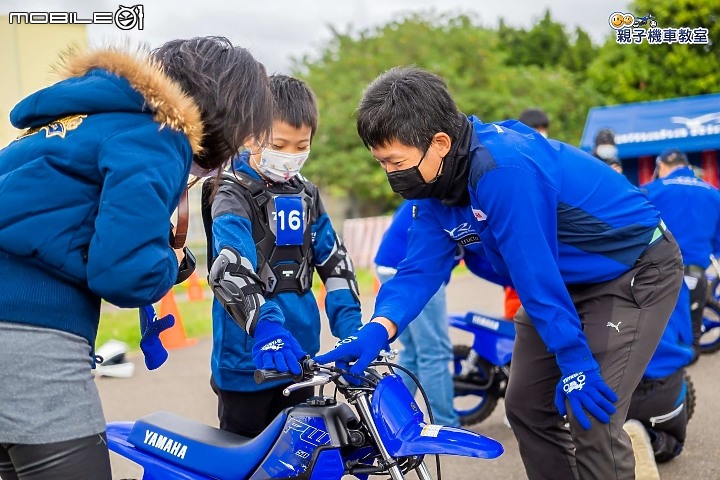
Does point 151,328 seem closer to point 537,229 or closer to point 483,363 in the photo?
point 537,229

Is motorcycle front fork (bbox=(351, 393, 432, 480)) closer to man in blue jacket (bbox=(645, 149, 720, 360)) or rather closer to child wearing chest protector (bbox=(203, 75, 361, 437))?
child wearing chest protector (bbox=(203, 75, 361, 437))

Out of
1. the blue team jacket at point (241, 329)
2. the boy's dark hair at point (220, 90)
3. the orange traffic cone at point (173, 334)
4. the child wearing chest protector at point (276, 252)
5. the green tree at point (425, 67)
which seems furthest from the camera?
the green tree at point (425, 67)

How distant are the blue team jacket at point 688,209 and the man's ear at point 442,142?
177 inches

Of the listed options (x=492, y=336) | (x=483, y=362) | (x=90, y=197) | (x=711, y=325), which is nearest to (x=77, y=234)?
(x=90, y=197)

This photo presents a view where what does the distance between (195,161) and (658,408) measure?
129 inches

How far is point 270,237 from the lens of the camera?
3568 mm

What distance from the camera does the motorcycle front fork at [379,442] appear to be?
2.71 meters

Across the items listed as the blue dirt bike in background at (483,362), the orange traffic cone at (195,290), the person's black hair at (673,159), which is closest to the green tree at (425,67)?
the orange traffic cone at (195,290)

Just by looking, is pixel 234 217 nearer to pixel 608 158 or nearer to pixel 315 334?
pixel 315 334

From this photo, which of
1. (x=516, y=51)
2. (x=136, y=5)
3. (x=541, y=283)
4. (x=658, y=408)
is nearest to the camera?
(x=541, y=283)

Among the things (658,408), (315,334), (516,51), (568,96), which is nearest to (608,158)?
(658,408)

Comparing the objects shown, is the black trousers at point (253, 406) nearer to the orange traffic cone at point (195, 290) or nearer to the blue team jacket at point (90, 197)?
the blue team jacket at point (90, 197)

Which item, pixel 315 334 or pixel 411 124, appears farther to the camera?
pixel 315 334

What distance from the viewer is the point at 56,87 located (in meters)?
2.20
